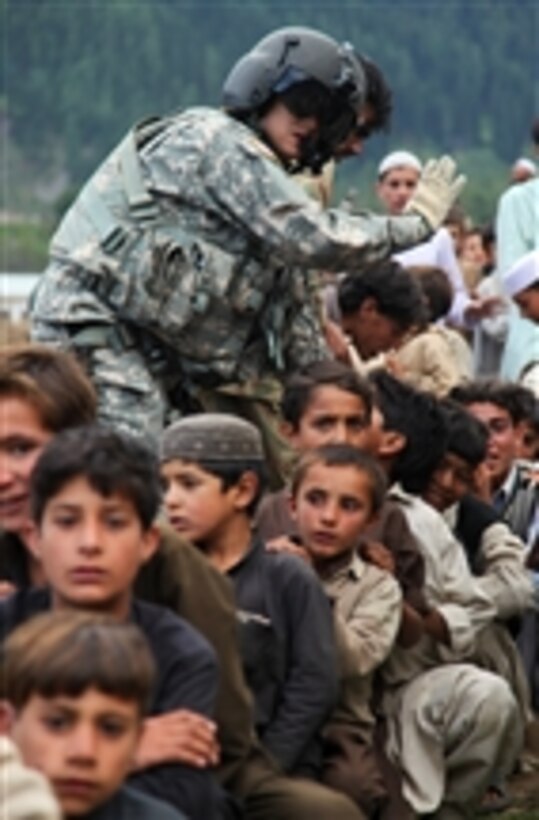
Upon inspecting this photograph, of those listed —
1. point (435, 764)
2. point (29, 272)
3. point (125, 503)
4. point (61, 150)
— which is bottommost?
point (61, 150)

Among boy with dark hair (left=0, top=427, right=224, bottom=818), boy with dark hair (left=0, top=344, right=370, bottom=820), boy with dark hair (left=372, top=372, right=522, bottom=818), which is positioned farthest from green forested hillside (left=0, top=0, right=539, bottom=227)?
boy with dark hair (left=0, top=427, right=224, bottom=818)

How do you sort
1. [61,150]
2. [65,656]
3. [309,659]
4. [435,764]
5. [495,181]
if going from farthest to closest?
[61,150]
[495,181]
[435,764]
[309,659]
[65,656]

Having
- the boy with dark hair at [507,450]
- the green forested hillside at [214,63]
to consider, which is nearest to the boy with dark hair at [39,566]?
the boy with dark hair at [507,450]

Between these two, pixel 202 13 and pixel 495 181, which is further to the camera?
pixel 202 13

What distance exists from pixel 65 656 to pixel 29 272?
37.7 metres

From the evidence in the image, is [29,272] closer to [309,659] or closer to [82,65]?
[82,65]

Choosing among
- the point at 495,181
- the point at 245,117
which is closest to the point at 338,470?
the point at 245,117

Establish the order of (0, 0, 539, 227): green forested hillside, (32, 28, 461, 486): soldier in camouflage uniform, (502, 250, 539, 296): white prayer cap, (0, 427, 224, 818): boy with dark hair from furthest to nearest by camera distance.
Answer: (0, 0, 539, 227): green forested hillside < (502, 250, 539, 296): white prayer cap < (32, 28, 461, 486): soldier in camouflage uniform < (0, 427, 224, 818): boy with dark hair

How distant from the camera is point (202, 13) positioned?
67.0 metres

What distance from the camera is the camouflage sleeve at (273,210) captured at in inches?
472

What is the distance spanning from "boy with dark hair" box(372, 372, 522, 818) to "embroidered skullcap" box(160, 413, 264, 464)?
4.26 ft

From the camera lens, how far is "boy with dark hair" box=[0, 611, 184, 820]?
7.10m

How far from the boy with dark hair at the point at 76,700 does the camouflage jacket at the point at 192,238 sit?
4.86 m

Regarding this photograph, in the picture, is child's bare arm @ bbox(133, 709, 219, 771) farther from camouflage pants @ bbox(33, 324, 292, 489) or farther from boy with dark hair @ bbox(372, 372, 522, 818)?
camouflage pants @ bbox(33, 324, 292, 489)
